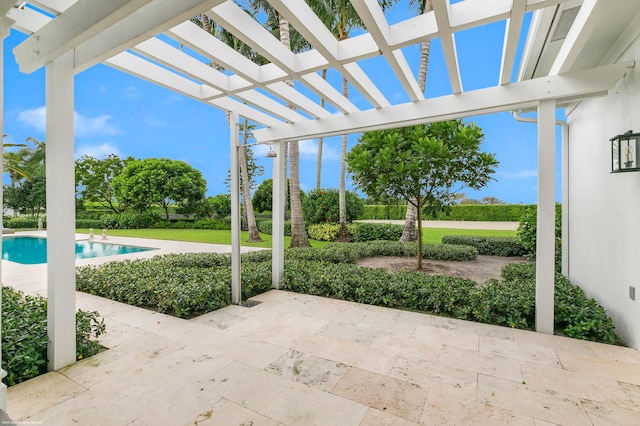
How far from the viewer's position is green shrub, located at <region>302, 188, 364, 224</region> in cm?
1454

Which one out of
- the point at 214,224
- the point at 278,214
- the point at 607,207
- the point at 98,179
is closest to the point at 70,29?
the point at 278,214

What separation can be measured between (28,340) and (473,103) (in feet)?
17.3

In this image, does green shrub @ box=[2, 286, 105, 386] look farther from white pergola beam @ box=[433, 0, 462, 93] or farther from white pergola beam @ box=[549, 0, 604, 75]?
white pergola beam @ box=[549, 0, 604, 75]

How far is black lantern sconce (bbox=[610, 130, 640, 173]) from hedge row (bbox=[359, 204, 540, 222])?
13.2m

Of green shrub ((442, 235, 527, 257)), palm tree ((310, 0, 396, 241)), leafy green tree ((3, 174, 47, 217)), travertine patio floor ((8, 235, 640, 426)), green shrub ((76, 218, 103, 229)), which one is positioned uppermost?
palm tree ((310, 0, 396, 241))

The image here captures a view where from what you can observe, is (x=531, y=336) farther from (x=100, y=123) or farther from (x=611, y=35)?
(x=100, y=123)

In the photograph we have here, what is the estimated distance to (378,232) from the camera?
40.1 ft

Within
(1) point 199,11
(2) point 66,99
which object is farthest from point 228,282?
(1) point 199,11

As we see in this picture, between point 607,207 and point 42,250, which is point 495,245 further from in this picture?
point 42,250

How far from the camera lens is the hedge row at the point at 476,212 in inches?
663

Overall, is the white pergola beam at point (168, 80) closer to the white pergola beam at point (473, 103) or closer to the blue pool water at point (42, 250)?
the white pergola beam at point (473, 103)

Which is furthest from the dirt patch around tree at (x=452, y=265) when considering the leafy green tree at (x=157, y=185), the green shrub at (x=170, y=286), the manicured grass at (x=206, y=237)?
the leafy green tree at (x=157, y=185)

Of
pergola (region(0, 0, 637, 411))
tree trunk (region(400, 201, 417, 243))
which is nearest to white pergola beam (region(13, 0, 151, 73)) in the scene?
pergola (region(0, 0, 637, 411))

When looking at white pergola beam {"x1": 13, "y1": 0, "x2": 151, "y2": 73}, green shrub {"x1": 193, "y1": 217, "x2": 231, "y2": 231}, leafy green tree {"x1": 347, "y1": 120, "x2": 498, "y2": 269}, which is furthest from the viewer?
green shrub {"x1": 193, "y1": 217, "x2": 231, "y2": 231}
